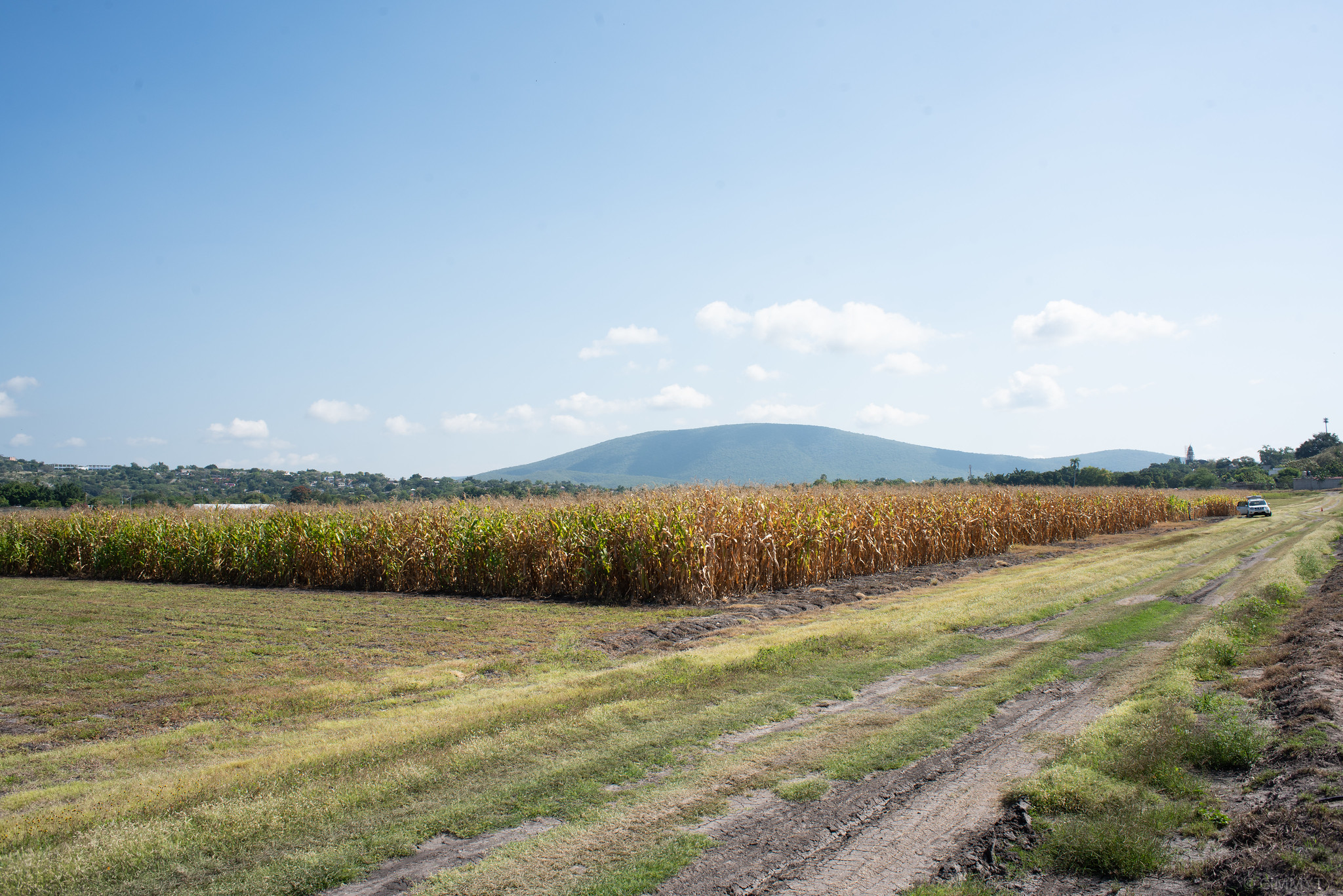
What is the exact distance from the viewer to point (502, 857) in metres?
3.61

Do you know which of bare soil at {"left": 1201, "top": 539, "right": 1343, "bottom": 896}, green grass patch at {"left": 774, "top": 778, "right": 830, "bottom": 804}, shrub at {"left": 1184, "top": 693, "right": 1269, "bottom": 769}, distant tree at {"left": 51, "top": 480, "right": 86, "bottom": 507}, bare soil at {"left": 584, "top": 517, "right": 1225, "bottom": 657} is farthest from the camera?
distant tree at {"left": 51, "top": 480, "right": 86, "bottom": 507}

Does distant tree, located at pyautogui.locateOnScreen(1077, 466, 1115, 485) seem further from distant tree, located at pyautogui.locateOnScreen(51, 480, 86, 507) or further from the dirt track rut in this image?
distant tree, located at pyautogui.locateOnScreen(51, 480, 86, 507)

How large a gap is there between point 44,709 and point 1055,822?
9143 millimetres

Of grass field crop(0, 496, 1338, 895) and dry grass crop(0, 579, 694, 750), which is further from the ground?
grass field crop(0, 496, 1338, 895)

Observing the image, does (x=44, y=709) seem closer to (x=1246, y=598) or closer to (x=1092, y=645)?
(x=1092, y=645)

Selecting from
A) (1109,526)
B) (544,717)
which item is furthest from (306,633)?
(1109,526)

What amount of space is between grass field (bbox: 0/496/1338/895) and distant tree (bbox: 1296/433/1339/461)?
→ 170m

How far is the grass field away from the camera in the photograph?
3738 mm

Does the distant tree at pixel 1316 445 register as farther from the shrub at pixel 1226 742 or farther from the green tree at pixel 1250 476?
the shrub at pixel 1226 742

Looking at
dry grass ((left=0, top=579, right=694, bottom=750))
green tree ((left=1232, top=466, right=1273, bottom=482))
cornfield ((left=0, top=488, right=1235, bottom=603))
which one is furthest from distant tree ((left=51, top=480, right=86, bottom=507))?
green tree ((left=1232, top=466, right=1273, bottom=482))

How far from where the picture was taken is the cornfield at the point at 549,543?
49.2 feet

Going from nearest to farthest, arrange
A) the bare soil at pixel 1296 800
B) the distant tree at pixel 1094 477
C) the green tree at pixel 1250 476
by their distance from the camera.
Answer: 1. the bare soil at pixel 1296 800
2. the distant tree at pixel 1094 477
3. the green tree at pixel 1250 476

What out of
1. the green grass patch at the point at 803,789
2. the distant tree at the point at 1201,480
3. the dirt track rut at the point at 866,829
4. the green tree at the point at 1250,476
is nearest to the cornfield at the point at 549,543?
the dirt track rut at the point at 866,829

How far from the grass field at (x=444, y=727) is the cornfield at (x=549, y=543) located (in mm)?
2136
